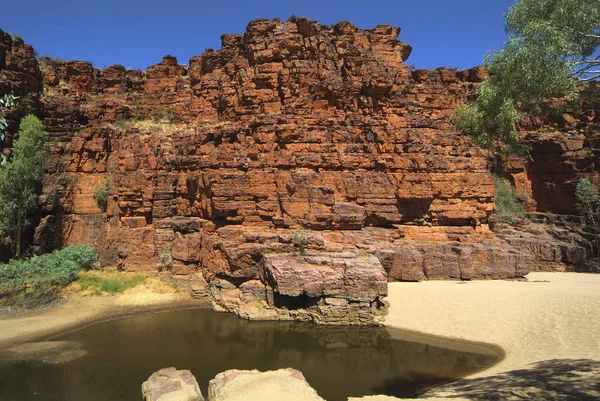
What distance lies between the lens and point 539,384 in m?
8.39

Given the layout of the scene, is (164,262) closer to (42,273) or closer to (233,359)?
(42,273)

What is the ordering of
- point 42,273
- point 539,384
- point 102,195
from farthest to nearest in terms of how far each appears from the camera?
point 102,195 < point 42,273 < point 539,384

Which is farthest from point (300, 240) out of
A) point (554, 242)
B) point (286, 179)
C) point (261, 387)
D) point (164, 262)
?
point (554, 242)

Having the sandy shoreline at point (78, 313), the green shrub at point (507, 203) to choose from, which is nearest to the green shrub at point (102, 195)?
the sandy shoreline at point (78, 313)

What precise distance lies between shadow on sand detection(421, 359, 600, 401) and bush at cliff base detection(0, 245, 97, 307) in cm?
1806

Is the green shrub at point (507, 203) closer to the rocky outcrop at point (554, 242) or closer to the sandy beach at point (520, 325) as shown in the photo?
the rocky outcrop at point (554, 242)

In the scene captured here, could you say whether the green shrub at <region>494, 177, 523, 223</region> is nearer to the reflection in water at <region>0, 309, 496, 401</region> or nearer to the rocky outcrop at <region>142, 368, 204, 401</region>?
the reflection in water at <region>0, 309, 496, 401</region>

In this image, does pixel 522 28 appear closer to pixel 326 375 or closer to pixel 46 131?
pixel 326 375

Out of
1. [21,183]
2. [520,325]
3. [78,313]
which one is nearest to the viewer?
[520,325]

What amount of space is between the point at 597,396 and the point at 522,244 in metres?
17.9

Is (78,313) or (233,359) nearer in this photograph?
(233,359)

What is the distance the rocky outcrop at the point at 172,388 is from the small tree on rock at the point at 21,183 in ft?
54.7

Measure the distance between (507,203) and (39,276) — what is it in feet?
108

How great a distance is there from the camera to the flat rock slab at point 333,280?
1597cm
